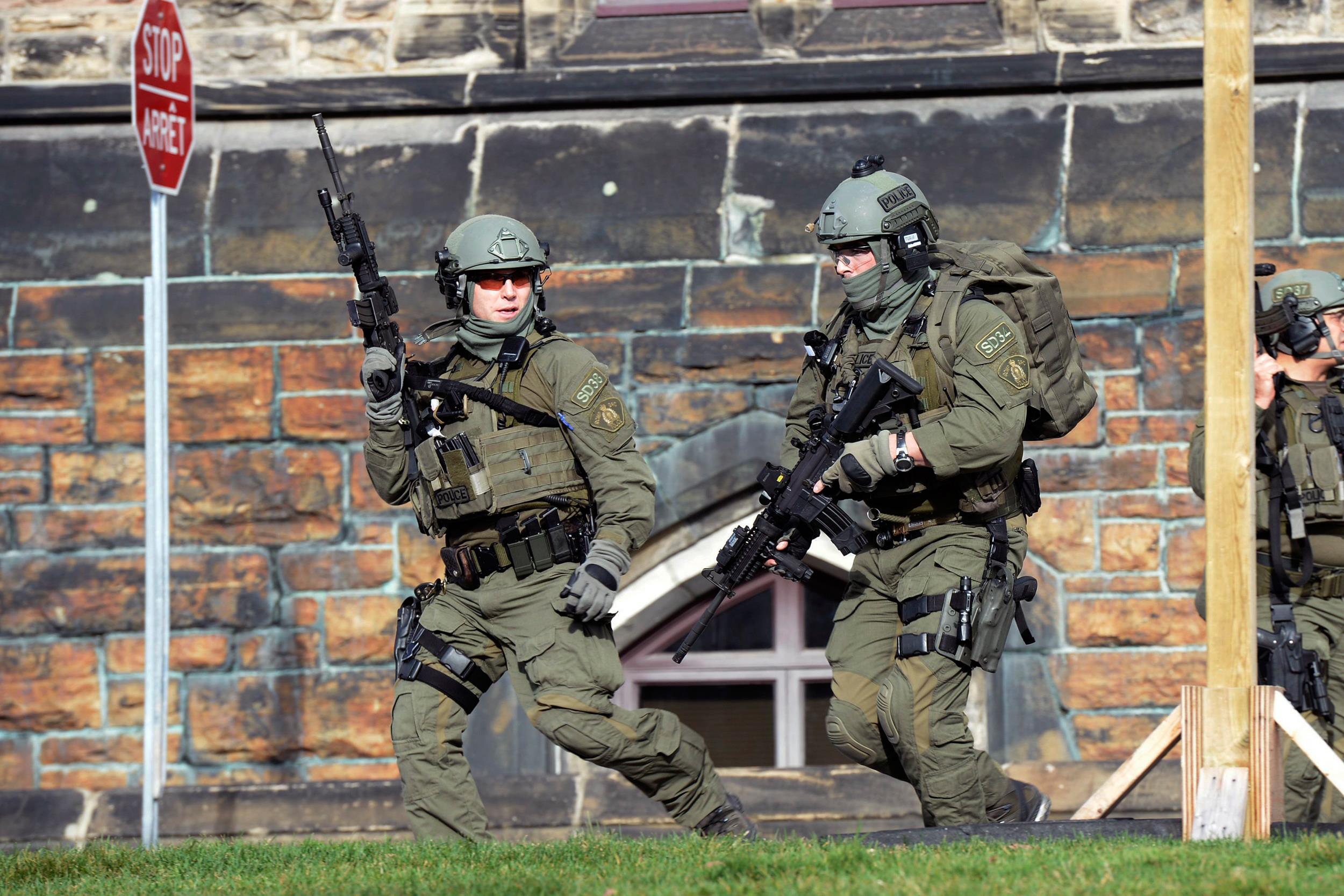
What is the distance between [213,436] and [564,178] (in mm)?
1786

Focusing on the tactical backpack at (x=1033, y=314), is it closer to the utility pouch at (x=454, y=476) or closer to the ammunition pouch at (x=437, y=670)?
the utility pouch at (x=454, y=476)

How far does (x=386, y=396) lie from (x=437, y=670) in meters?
0.87

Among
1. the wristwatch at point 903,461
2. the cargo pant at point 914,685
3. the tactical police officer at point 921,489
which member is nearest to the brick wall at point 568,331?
the tactical police officer at point 921,489

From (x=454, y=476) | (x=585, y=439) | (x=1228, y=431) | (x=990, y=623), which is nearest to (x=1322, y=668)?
(x=990, y=623)

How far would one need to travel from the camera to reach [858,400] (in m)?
5.81

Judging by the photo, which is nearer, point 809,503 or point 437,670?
point 809,503

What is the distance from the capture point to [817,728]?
8273mm

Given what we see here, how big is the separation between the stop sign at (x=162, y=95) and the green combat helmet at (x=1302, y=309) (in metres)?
4.02

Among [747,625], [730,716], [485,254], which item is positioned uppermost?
[485,254]

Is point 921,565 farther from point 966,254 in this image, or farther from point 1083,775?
point 1083,775

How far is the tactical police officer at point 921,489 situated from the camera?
18.7 feet

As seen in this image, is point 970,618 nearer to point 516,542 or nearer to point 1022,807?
point 1022,807

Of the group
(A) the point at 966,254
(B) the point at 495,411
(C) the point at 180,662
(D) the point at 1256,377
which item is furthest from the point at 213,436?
(D) the point at 1256,377

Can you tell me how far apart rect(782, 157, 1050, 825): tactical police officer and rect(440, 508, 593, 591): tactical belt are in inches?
33.8
